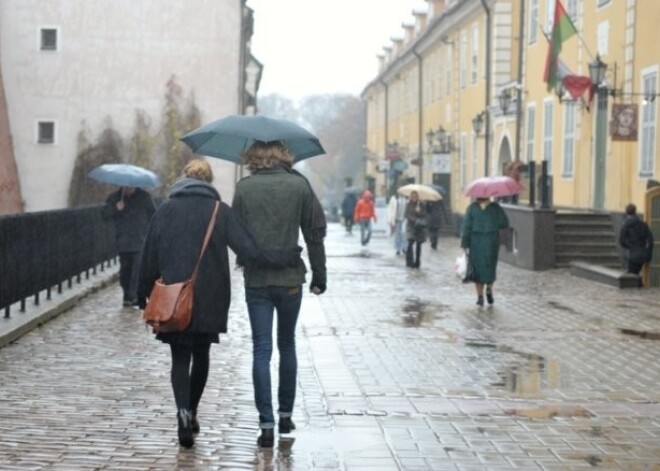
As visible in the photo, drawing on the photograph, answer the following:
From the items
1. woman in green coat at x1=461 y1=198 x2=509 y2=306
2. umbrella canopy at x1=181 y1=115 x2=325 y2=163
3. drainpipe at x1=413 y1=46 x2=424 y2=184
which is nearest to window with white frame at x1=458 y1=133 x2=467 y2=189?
→ drainpipe at x1=413 y1=46 x2=424 y2=184

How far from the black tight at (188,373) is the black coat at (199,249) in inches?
8.1

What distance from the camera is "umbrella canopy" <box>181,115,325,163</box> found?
7.86 metres

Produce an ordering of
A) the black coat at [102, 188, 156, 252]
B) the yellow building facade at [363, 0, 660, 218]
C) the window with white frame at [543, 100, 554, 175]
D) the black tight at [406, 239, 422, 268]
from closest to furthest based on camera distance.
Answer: the black coat at [102, 188, 156, 252], the yellow building facade at [363, 0, 660, 218], the black tight at [406, 239, 422, 268], the window with white frame at [543, 100, 554, 175]

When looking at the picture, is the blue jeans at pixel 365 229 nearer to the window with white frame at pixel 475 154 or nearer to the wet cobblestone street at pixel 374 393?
the window with white frame at pixel 475 154

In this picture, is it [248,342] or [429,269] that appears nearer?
[248,342]

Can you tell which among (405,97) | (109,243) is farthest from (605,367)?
(405,97)

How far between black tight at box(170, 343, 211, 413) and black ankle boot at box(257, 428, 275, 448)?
432 millimetres

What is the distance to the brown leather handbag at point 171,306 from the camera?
7.18 meters

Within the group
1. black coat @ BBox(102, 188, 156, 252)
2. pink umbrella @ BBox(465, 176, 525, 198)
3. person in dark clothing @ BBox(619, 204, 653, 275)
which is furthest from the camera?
person in dark clothing @ BBox(619, 204, 653, 275)

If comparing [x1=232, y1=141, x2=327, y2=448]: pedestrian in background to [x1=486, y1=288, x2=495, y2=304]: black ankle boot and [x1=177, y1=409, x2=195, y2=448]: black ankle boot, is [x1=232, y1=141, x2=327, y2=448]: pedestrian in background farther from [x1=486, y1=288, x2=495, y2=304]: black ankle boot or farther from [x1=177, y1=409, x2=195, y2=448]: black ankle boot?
[x1=486, y1=288, x2=495, y2=304]: black ankle boot

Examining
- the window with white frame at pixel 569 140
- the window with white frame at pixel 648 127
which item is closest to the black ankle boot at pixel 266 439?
the window with white frame at pixel 648 127

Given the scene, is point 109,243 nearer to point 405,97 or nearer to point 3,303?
point 3,303

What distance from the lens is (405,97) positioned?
203 feet

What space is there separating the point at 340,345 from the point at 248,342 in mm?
864
